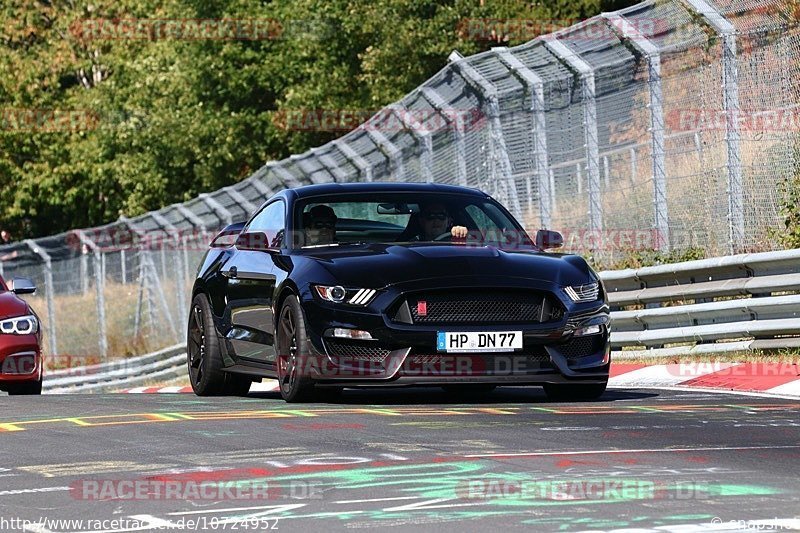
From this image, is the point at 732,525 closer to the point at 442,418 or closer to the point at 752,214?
the point at 442,418

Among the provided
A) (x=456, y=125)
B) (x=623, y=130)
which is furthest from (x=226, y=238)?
(x=456, y=125)

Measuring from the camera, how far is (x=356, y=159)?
73.9 ft

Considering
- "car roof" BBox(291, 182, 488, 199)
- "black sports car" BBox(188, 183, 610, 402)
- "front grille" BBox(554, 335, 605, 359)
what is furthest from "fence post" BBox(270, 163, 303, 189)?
"front grille" BBox(554, 335, 605, 359)

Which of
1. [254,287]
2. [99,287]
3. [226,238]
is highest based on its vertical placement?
[99,287]

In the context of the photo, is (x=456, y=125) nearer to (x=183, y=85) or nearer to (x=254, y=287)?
(x=254, y=287)

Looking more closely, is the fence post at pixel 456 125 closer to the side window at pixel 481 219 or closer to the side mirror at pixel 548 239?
the side window at pixel 481 219

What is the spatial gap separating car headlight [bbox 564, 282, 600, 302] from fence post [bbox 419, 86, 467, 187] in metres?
8.69

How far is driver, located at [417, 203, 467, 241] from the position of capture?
12.1 meters

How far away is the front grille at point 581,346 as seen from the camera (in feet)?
36.2

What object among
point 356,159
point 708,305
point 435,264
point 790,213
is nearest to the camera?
point 435,264

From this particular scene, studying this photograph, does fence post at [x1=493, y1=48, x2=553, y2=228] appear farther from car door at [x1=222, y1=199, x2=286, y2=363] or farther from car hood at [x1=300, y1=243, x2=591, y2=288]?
car hood at [x1=300, y1=243, x2=591, y2=288]

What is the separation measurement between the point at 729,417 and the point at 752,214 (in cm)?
576

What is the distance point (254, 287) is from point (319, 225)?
625mm

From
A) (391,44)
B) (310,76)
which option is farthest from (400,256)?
(310,76)
